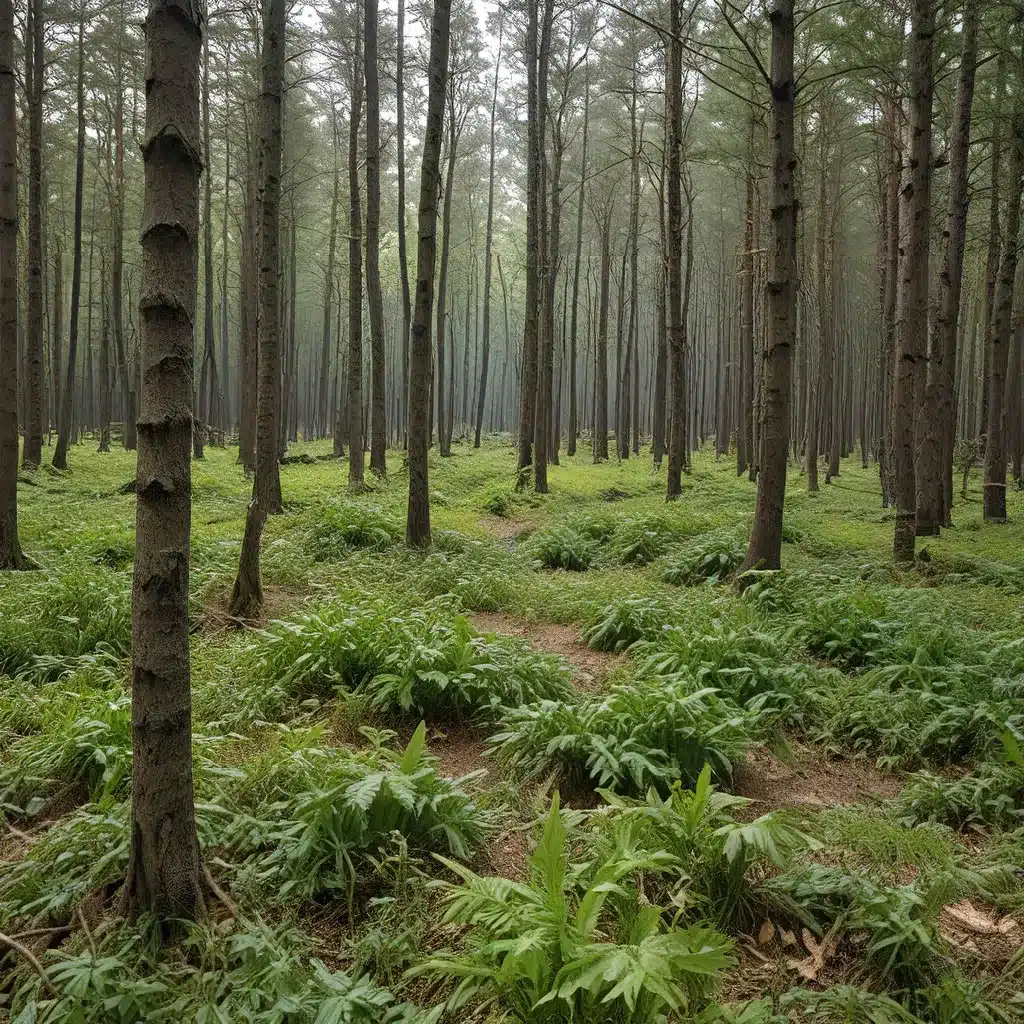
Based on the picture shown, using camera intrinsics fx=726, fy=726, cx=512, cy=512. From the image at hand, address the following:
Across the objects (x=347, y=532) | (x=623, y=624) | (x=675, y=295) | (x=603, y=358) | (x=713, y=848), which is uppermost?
(x=603, y=358)

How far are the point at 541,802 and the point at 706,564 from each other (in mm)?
5250

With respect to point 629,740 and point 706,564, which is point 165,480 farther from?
point 706,564

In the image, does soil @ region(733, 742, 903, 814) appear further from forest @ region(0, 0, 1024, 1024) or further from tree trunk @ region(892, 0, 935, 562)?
tree trunk @ region(892, 0, 935, 562)

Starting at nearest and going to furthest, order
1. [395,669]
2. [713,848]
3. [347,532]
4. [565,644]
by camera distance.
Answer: [713,848], [395,669], [565,644], [347,532]

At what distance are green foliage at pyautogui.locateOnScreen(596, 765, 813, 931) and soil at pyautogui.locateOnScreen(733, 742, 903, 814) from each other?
633 mm

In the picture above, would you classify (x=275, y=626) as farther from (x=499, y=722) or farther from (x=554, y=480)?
(x=554, y=480)

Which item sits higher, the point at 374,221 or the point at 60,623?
the point at 374,221

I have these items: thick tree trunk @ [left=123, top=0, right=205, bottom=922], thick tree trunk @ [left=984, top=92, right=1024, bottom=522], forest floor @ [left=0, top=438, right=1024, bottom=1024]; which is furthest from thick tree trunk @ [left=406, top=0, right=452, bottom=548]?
thick tree trunk @ [left=984, top=92, right=1024, bottom=522]

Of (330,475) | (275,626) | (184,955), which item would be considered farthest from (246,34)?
(184,955)

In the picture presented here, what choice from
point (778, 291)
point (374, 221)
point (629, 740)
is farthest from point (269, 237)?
point (374, 221)

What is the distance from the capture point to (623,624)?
6.09 metres

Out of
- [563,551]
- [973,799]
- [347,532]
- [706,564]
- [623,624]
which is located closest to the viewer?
[973,799]

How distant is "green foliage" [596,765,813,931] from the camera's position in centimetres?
264

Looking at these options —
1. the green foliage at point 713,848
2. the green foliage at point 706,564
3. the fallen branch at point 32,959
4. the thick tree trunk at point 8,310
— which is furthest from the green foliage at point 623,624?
the thick tree trunk at point 8,310
